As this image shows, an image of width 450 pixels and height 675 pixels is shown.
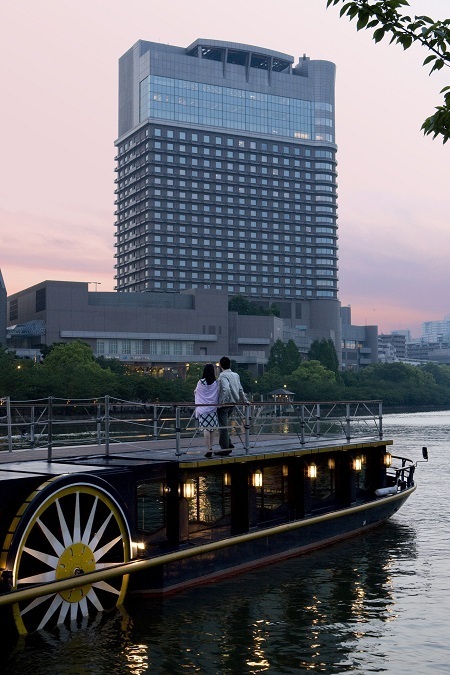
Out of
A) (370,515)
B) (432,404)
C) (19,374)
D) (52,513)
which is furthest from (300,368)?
(52,513)

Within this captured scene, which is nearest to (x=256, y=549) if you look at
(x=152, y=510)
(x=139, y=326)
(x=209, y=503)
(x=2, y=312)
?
(x=209, y=503)

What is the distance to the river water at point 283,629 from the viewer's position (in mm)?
13195

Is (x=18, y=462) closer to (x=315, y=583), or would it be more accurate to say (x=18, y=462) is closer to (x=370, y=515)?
(x=315, y=583)

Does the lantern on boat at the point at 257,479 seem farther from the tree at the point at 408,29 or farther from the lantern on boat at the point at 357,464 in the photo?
the tree at the point at 408,29

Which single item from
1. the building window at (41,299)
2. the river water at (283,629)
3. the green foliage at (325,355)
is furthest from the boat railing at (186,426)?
the green foliage at (325,355)

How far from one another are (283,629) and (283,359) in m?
160

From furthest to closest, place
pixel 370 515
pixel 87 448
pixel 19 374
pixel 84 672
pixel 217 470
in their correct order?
pixel 19 374, pixel 370 515, pixel 87 448, pixel 217 470, pixel 84 672

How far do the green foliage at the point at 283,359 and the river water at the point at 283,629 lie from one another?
151 m

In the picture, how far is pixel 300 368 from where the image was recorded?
168500mm

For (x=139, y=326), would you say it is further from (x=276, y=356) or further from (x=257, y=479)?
(x=257, y=479)

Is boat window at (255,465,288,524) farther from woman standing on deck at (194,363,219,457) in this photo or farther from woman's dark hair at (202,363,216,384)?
woman's dark hair at (202,363,216,384)

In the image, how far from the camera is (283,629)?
49.4 feet

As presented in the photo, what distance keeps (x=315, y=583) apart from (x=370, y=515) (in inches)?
234

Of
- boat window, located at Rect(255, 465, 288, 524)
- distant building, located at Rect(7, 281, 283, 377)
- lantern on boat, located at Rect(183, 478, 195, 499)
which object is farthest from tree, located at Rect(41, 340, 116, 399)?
lantern on boat, located at Rect(183, 478, 195, 499)
